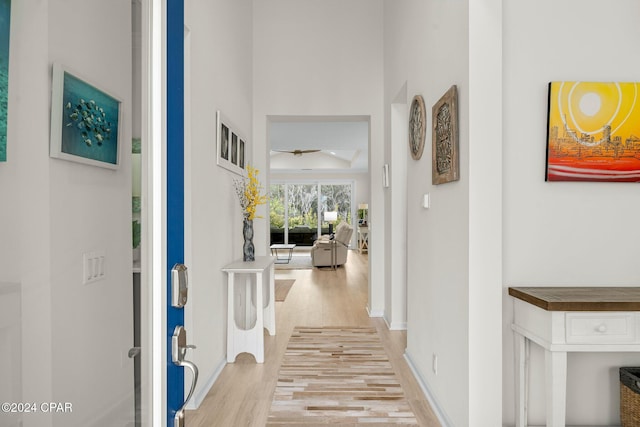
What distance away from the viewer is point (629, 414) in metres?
1.92

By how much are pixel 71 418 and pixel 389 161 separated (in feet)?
13.2

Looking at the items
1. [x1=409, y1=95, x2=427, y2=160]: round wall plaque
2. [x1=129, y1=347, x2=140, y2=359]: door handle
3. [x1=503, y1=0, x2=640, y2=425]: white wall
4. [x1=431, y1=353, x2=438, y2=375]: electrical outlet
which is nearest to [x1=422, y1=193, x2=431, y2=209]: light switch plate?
[x1=409, y1=95, x2=427, y2=160]: round wall plaque

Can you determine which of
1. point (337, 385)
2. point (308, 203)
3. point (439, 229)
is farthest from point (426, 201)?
point (308, 203)

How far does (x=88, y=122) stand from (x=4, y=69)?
0.21 meters

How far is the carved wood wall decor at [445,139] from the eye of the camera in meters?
2.12

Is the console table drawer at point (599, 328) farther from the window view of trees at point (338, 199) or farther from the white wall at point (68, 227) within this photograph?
the window view of trees at point (338, 199)

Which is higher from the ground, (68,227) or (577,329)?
(68,227)

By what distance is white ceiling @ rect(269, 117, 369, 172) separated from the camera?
726cm

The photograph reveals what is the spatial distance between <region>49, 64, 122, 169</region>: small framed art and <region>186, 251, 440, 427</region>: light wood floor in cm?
208

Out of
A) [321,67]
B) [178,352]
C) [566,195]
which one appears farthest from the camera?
[321,67]

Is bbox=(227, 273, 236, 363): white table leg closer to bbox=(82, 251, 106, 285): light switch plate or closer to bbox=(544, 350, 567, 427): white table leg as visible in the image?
bbox=(544, 350, 567, 427): white table leg

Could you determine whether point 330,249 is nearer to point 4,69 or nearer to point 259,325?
point 259,325

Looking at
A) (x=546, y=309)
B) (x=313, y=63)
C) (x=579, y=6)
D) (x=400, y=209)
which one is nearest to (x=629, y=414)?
(x=546, y=309)

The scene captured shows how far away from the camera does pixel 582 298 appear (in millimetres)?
1753
